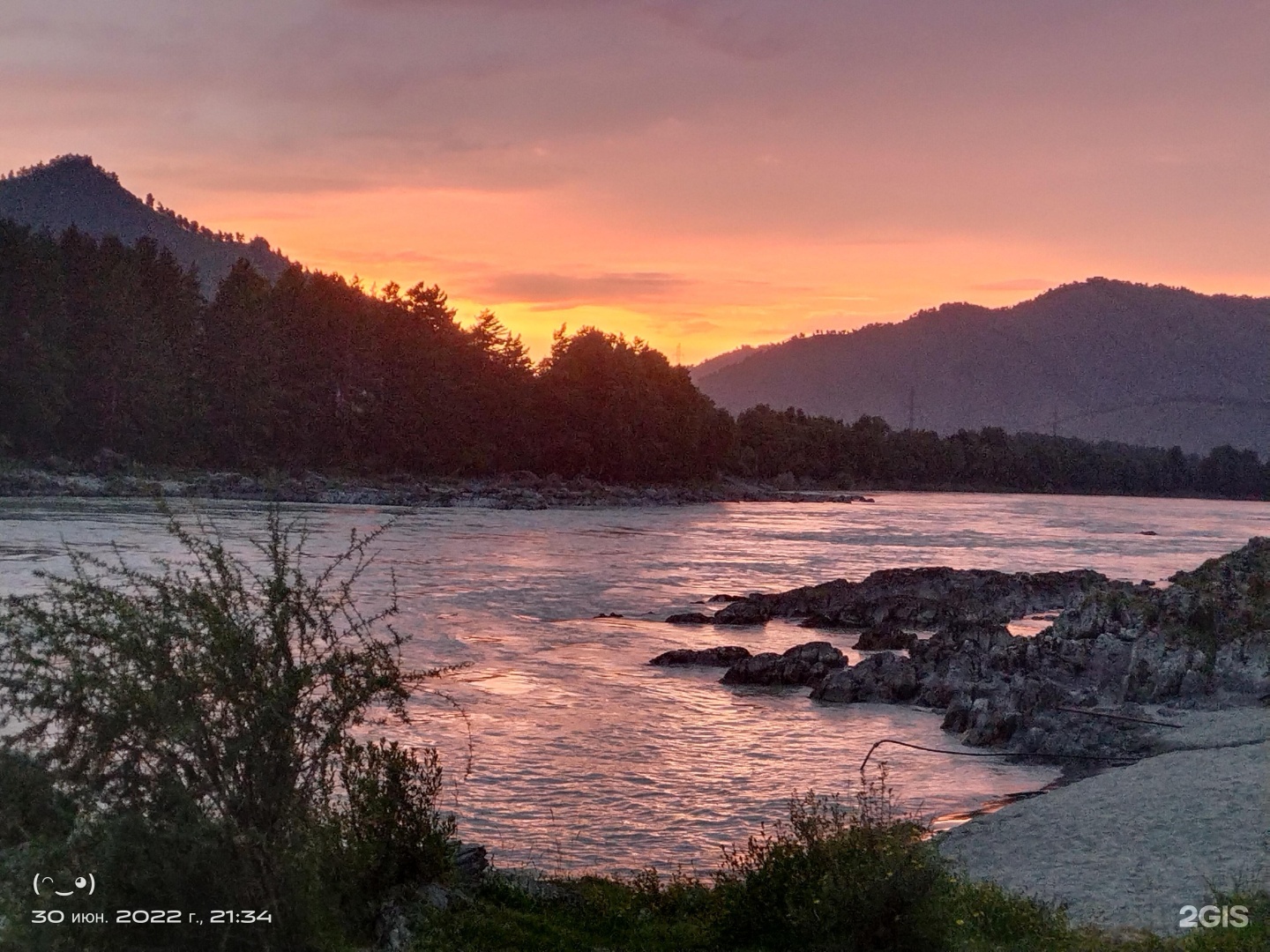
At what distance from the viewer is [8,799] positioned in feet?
20.0

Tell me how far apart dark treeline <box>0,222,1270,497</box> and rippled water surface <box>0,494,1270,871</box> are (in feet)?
60.6

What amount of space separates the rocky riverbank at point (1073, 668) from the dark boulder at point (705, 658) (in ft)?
0.34

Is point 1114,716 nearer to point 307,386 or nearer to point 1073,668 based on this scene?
point 1073,668

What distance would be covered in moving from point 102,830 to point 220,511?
46922 millimetres

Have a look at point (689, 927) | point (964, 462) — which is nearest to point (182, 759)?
point (689, 927)

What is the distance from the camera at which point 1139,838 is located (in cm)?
1070

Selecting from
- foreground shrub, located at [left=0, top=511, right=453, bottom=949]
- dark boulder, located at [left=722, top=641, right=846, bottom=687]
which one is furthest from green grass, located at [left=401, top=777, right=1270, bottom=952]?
dark boulder, located at [left=722, top=641, right=846, bottom=687]

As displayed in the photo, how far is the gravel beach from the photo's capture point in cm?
908

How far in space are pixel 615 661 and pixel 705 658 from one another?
1.78 metres

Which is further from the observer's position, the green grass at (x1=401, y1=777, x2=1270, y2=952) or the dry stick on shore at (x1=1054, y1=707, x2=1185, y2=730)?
the dry stick on shore at (x1=1054, y1=707, x2=1185, y2=730)

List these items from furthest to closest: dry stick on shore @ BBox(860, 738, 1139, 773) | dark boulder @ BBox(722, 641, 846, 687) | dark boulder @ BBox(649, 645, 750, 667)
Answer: dark boulder @ BBox(649, 645, 750, 667)
dark boulder @ BBox(722, 641, 846, 687)
dry stick on shore @ BBox(860, 738, 1139, 773)

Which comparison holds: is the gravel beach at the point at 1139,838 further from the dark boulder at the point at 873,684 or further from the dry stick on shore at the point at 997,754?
the dark boulder at the point at 873,684

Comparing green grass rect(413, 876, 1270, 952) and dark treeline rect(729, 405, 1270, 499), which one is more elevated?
dark treeline rect(729, 405, 1270, 499)

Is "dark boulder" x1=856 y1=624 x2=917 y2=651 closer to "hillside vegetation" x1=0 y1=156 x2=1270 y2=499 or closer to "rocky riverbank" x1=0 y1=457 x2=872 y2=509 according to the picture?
"rocky riverbank" x1=0 y1=457 x2=872 y2=509
